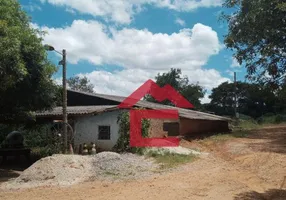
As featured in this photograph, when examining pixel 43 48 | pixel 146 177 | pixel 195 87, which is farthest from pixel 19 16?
pixel 195 87

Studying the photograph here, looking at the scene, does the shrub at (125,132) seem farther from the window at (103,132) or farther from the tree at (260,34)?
the tree at (260,34)

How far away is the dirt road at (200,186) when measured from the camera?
9.12 meters

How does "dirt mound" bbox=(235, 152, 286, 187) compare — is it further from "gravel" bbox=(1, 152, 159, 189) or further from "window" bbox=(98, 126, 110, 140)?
"window" bbox=(98, 126, 110, 140)

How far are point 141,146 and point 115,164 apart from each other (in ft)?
9.53

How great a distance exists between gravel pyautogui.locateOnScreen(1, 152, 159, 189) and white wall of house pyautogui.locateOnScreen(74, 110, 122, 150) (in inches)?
122

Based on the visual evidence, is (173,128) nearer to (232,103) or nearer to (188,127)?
(188,127)

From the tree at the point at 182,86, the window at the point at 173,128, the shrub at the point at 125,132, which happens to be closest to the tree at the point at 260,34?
the shrub at the point at 125,132

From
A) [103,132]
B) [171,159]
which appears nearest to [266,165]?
[171,159]

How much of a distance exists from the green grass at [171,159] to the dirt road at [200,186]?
55cm

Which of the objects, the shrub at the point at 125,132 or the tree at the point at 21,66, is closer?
the tree at the point at 21,66

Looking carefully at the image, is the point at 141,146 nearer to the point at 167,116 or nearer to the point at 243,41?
the point at 167,116

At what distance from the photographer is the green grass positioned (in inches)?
523

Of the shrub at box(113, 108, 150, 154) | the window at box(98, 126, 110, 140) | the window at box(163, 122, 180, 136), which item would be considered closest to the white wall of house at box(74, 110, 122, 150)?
the window at box(98, 126, 110, 140)

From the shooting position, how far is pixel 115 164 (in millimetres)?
12820
